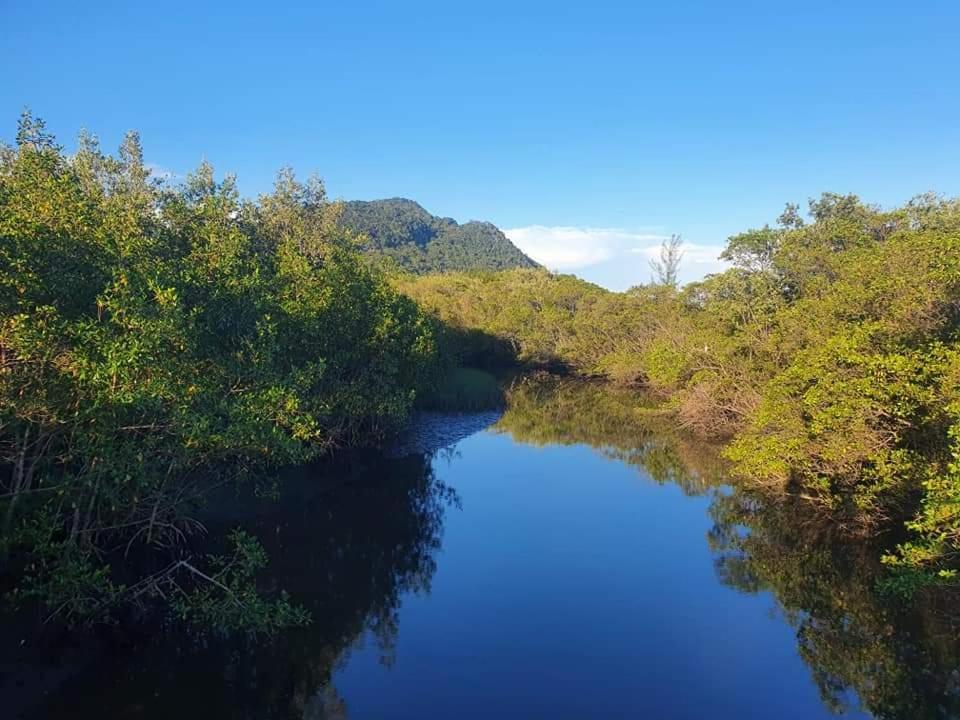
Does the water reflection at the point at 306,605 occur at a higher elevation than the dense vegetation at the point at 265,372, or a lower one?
lower

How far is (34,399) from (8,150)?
24071 mm

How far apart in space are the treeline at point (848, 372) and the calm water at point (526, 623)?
8.74 feet

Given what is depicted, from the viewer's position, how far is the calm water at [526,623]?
567 inches

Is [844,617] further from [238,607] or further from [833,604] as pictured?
[238,607]

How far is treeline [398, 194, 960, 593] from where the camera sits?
20.3 meters

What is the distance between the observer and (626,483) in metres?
32.8

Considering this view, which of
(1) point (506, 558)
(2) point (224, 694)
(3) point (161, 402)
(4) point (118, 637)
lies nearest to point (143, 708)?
(2) point (224, 694)

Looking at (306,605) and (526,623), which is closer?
(526,623)

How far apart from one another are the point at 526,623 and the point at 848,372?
45.4 feet

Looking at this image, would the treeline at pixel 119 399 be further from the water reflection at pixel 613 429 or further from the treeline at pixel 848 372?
the water reflection at pixel 613 429

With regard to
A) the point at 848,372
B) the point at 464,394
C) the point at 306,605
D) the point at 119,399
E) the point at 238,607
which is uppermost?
the point at 848,372

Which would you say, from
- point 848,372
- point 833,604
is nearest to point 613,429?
point 848,372

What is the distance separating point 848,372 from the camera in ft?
72.6

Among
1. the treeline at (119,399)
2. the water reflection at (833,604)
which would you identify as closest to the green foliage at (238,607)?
the treeline at (119,399)
